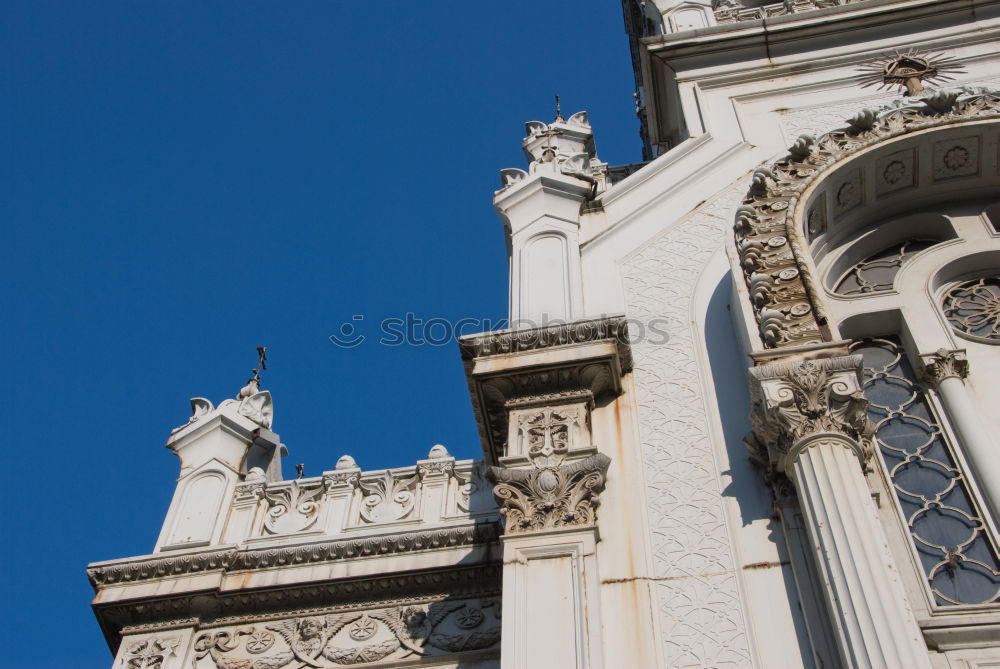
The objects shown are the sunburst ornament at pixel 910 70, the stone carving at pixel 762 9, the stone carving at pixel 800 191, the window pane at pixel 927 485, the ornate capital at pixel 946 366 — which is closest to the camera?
the window pane at pixel 927 485

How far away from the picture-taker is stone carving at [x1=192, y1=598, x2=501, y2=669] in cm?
919

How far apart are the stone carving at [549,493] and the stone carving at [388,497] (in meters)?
2.69

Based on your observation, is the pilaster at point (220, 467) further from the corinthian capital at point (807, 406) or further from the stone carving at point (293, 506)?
the corinthian capital at point (807, 406)

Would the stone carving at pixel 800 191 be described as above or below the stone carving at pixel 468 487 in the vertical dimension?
above

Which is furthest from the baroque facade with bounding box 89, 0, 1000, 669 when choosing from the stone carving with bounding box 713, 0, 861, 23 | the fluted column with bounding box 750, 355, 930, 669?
the stone carving with bounding box 713, 0, 861, 23

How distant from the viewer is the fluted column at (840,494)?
6.00m

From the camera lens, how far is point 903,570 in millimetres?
7176

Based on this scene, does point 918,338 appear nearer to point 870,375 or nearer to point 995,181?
point 870,375

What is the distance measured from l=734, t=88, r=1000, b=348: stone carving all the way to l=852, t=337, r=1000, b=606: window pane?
104cm

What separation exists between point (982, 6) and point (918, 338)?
6564 millimetres

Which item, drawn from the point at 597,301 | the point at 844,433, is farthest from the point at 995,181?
the point at 844,433

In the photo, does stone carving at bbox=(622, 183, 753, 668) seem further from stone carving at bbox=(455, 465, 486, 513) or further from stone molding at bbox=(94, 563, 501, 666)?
stone molding at bbox=(94, 563, 501, 666)

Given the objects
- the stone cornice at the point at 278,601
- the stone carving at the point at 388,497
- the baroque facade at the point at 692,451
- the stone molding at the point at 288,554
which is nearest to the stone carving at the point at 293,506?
the baroque facade at the point at 692,451

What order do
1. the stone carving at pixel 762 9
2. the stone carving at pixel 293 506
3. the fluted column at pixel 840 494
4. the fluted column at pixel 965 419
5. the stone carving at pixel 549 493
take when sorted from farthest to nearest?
the stone carving at pixel 762 9 → the stone carving at pixel 293 506 → the fluted column at pixel 965 419 → the stone carving at pixel 549 493 → the fluted column at pixel 840 494
